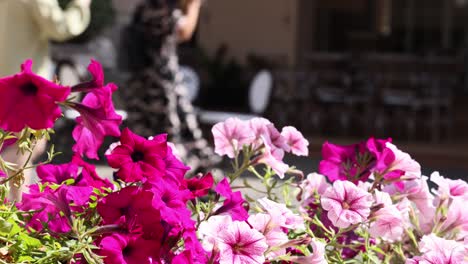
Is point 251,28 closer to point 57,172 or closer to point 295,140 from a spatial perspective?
point 295,140

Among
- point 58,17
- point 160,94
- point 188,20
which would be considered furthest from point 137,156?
point 160,94

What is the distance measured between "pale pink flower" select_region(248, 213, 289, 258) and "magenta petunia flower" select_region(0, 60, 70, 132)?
33 cm

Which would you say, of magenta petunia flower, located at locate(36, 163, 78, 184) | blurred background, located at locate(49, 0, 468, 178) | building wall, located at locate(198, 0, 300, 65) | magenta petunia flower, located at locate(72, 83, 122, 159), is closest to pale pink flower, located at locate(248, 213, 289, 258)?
magenta petunia flower, located at locate(72, 83, 122, 159)

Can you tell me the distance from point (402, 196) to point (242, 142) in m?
0.26

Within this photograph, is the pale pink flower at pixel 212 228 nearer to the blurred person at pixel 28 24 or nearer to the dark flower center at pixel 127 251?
the dark flower center at pixel 127 251

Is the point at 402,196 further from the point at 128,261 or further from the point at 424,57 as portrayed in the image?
the point at 424,57

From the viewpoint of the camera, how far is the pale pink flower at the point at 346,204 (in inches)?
54.1

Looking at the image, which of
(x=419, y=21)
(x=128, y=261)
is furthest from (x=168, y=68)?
(x=419, y=21)

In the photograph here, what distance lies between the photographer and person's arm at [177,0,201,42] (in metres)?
5.93

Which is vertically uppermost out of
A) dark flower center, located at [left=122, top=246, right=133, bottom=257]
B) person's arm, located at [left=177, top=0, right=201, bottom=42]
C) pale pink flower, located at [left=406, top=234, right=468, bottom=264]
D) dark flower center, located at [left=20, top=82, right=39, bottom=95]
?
dark flower center, located at [left=20, top=82, right=39, bottom=95]

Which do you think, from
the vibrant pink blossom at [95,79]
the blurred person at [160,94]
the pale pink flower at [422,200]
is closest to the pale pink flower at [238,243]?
the vibrant pink blossom at [95,79]

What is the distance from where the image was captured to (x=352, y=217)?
54.1 inches

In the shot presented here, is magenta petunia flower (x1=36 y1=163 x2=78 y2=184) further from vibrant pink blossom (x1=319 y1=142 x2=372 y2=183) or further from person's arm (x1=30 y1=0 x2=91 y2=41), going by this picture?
person's arm (x1=30 y1=0 x2=91 y2=41)

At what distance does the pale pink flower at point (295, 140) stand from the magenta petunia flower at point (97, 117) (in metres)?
0.38
